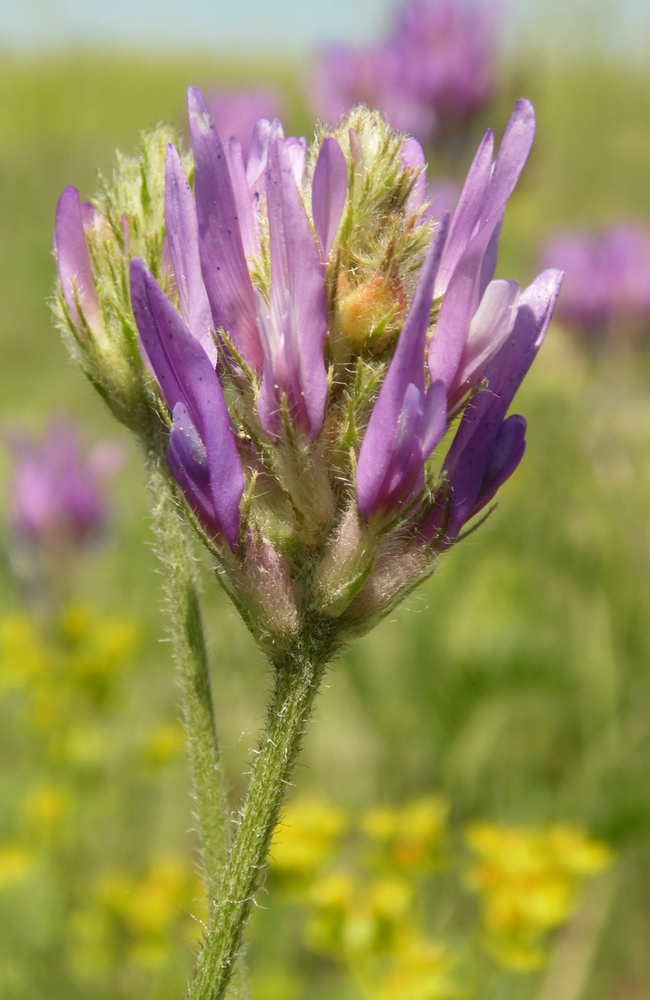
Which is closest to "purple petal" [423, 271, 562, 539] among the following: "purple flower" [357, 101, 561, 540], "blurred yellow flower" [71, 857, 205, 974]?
"purple flower" [357, 101, 561, 540]

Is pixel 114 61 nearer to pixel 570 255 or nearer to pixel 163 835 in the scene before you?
pixel 570 255

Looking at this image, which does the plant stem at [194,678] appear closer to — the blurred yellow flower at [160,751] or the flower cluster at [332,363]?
the flower cluster at [332,363]

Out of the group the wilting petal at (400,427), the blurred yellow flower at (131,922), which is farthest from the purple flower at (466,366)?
the blurred yellow flower at (131,922)

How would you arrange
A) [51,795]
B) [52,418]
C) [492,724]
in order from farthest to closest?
[52,418], [492,724], [51,795]

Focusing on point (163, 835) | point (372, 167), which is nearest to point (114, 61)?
point (163, 835)

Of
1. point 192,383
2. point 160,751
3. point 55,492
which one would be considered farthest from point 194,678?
point 55,492

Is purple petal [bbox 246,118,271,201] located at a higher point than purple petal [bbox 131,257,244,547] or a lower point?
higher

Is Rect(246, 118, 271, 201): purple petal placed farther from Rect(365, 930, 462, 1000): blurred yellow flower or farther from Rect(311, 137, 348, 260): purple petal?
Rect(365, 930, 462, 1000): blurred yellow flower
